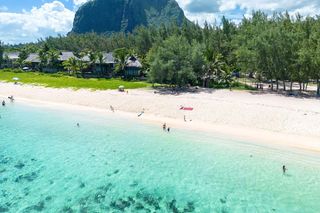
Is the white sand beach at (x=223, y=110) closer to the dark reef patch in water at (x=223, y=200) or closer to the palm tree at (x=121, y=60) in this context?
the dark reef patch in water at (x=223, y=200)

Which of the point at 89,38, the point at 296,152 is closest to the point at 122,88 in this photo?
the point at 296,152

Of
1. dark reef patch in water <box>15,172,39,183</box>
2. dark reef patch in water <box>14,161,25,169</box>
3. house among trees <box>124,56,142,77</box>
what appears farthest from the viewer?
house among trees <box>124,56,142,77</box>

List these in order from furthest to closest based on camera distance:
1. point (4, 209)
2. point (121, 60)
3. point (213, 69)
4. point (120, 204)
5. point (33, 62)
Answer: point (33, 62)
point (121, 60)
point (213, 69)
point (120, 204)
point (4, 209)

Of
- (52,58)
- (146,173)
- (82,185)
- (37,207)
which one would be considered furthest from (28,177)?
(52,58)

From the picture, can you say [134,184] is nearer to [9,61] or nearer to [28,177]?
[28,177]

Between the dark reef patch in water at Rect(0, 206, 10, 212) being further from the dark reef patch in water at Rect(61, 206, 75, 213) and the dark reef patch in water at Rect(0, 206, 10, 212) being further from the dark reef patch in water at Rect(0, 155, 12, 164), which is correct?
the dark reef patch in water at Rect(0, 155, 12, 164)

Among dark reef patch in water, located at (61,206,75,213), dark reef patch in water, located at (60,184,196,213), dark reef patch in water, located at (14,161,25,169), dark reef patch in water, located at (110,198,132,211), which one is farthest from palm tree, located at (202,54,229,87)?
dark reef patch in water, located at (61,206,75,213)

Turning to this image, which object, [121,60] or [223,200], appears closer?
[223,200]
